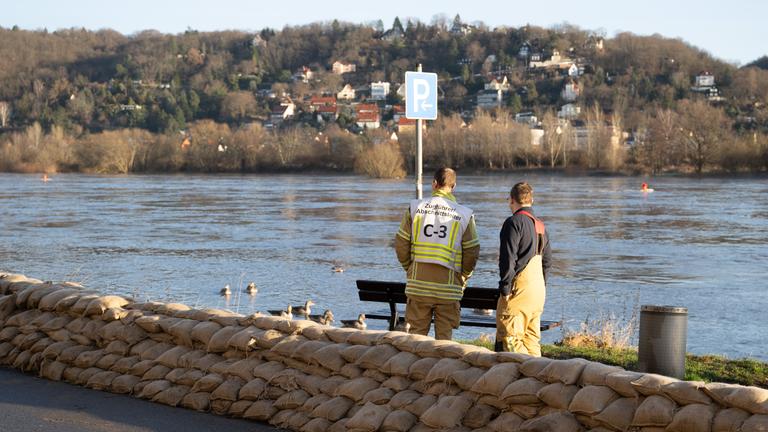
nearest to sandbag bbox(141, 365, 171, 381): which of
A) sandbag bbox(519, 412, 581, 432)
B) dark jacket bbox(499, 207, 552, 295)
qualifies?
dark jacket bbox(499, 207, 552, 295)

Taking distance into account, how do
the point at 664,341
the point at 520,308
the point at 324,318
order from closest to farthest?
the point at 664,341
the point at 520,308
the point at 324,318

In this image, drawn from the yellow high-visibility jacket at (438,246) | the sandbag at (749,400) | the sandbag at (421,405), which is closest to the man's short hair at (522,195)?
the yellow high-visibility jacket at (438,246)

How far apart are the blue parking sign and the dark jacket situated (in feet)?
10.6

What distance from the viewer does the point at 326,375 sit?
791 cm

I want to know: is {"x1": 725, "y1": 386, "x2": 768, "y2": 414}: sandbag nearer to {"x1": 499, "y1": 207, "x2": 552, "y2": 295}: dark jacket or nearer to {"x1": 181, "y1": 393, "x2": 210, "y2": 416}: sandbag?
{"x1": 499, "y1": 207, "x2": 552, "y2": 295}: dark jacket

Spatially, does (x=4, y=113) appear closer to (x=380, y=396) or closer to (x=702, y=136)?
(x=702, y=136)

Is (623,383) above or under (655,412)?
above

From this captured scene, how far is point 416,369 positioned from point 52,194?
5489 centimetres

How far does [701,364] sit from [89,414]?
5.72m

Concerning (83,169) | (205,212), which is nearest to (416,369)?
(205,212)

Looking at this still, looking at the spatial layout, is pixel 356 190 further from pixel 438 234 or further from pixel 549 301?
pixel 438 234

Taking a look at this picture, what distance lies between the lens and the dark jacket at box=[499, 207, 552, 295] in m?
8.70

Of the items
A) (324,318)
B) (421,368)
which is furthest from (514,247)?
(324,318)

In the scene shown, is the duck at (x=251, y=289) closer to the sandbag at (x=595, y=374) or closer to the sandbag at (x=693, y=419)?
the sandbag at (x=595, y=374)
